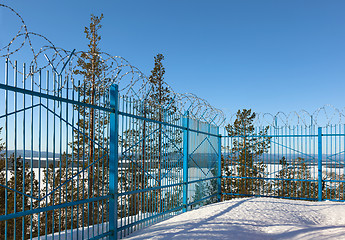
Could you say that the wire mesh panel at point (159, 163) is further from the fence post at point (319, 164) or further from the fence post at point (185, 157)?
the fence post at point (319, 164)

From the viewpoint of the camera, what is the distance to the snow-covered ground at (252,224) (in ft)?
17.9

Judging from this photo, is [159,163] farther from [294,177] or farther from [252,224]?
[294,177]

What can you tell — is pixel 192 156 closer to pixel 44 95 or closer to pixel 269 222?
pixel 269 222

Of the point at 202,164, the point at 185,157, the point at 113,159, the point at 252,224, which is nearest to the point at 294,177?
the point at 202,164

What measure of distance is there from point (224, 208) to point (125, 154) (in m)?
→ 3.29

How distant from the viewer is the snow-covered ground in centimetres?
546

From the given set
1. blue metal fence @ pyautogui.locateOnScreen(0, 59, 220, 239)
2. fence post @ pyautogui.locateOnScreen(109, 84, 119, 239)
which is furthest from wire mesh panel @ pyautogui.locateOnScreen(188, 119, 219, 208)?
fence post @ pyautogui.locateOnScreen(109, 84, 119, 239)

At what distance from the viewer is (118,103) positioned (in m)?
5.30

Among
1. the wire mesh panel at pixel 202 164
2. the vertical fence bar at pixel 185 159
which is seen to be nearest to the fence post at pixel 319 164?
the wire mesh panel at pixel 202 164

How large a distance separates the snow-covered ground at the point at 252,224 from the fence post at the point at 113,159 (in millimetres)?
516

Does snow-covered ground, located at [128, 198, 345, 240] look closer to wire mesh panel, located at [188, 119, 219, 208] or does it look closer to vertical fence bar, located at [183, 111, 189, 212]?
→ vertical fence bar, located at [183, 111, 189, 212]

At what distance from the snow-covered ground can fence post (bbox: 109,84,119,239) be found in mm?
516

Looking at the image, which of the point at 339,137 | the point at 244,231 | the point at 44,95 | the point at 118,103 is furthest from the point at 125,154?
the point at 339,137

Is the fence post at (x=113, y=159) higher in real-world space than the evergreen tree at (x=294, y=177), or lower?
higher
